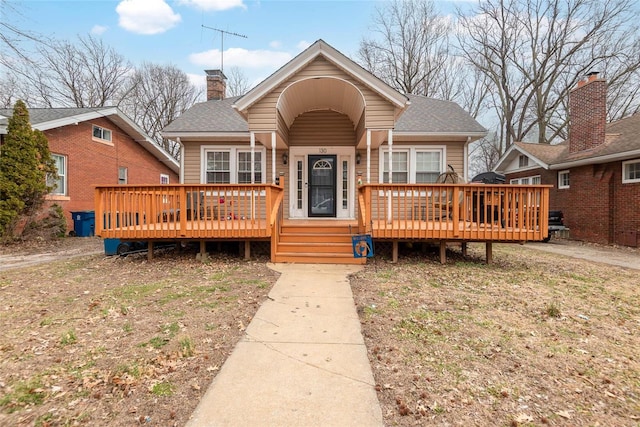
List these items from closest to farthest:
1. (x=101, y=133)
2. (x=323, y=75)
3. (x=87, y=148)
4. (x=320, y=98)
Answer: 1. (x=323, y=75)
2. (x=320, y=98)
3. (x=87, y=148)
4. (x=101, y=133)

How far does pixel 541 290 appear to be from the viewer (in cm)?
476

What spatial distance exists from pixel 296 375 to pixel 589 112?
47.5 feet

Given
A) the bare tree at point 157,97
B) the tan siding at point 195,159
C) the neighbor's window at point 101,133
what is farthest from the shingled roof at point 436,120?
the bare tree at point 157,97

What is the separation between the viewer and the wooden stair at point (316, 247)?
622 centimetres

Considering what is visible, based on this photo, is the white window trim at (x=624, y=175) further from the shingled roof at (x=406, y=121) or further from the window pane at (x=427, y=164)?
the window pane at (x=427, y=164)

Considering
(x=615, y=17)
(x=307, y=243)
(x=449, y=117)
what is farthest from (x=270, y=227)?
(x=615, y=17)

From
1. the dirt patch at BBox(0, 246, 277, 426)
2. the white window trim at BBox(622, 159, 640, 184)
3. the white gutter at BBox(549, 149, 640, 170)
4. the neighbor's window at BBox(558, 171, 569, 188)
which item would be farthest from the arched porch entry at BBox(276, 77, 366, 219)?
the neighbor's window at BBox(558, 171, 569, 188)

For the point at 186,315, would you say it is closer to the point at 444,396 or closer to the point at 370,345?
the point at 370,345

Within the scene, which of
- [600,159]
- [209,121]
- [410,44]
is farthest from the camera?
[410,44]

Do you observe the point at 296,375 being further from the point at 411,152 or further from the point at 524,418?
the point at 411,152

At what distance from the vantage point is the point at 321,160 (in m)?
9.36

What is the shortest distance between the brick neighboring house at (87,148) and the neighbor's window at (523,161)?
1808 centimetres

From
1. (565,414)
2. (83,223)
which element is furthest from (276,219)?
(83,223)

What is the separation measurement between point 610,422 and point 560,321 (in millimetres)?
1846
